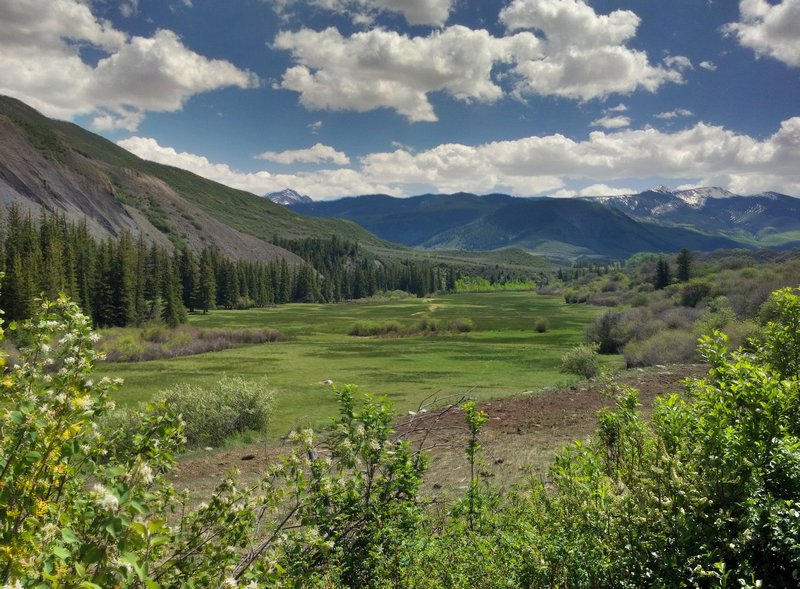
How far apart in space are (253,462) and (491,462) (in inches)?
351

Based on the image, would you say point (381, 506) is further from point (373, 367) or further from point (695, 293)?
point (695, 293)

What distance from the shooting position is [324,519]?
243 inches

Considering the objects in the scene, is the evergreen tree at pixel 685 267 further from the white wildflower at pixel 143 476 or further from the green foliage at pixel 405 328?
the white wildflower at pixel 143 476

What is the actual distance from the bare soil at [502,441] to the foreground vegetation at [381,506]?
4.40 m

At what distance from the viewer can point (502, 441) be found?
18922 mm

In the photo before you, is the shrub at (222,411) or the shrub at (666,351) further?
the shrub at (666,351)

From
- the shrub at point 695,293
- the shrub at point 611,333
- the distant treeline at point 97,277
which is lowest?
the shrub at point 611,333

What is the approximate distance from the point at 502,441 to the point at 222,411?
13.8 m

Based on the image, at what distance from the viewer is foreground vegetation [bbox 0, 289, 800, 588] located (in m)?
3.43

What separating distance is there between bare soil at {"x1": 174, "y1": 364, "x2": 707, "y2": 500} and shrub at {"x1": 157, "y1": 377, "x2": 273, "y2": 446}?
9.73 ft

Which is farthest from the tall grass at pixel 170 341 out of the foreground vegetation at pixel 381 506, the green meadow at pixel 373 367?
the foreground vegetation at pixel 381 506

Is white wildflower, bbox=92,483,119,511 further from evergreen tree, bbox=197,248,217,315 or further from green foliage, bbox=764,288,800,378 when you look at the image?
evergreen tree, bbox=197,248,217,315

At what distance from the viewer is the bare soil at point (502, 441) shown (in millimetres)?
14961

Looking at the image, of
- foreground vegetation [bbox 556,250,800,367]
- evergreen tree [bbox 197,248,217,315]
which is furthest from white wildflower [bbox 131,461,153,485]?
evergreen tree [bbox 197,248,217,315]
